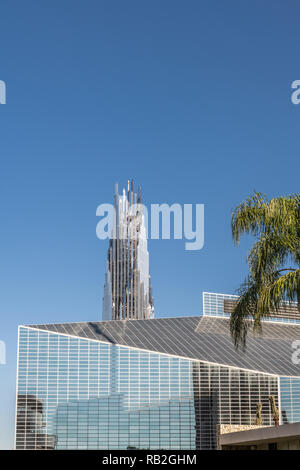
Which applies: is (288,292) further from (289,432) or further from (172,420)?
(172,420)

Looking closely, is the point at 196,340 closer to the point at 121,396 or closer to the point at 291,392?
the point at 121,396

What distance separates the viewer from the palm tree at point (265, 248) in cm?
1911

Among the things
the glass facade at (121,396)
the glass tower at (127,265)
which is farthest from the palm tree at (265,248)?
the glass tower at (127,265)

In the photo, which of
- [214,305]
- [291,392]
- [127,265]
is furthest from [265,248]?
[127,265]

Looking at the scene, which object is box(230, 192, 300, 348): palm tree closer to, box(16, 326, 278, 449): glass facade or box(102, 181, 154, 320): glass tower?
box(16, 326, 278, 449): glass facade

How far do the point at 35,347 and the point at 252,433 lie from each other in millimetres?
66688

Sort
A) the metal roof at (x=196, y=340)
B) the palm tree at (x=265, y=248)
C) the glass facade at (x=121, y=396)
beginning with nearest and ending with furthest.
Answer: the palm tree at (x=265, y=248), the glass facade at (x=121, y=396), the metal roof at (x=196, y=340)

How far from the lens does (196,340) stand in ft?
283

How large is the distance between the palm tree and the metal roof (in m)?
65.0

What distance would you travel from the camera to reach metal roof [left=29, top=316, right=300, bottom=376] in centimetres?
8438

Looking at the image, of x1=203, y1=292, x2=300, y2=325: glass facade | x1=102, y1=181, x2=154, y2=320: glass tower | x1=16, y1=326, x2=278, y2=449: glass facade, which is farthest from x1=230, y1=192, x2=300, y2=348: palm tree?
x1=102, y1=181, x2=154, y2=320: glass tower

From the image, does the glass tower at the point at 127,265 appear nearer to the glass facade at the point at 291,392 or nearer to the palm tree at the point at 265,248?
the glass facade at the point at 291,392

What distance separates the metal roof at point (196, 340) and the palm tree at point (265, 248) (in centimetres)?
6503
